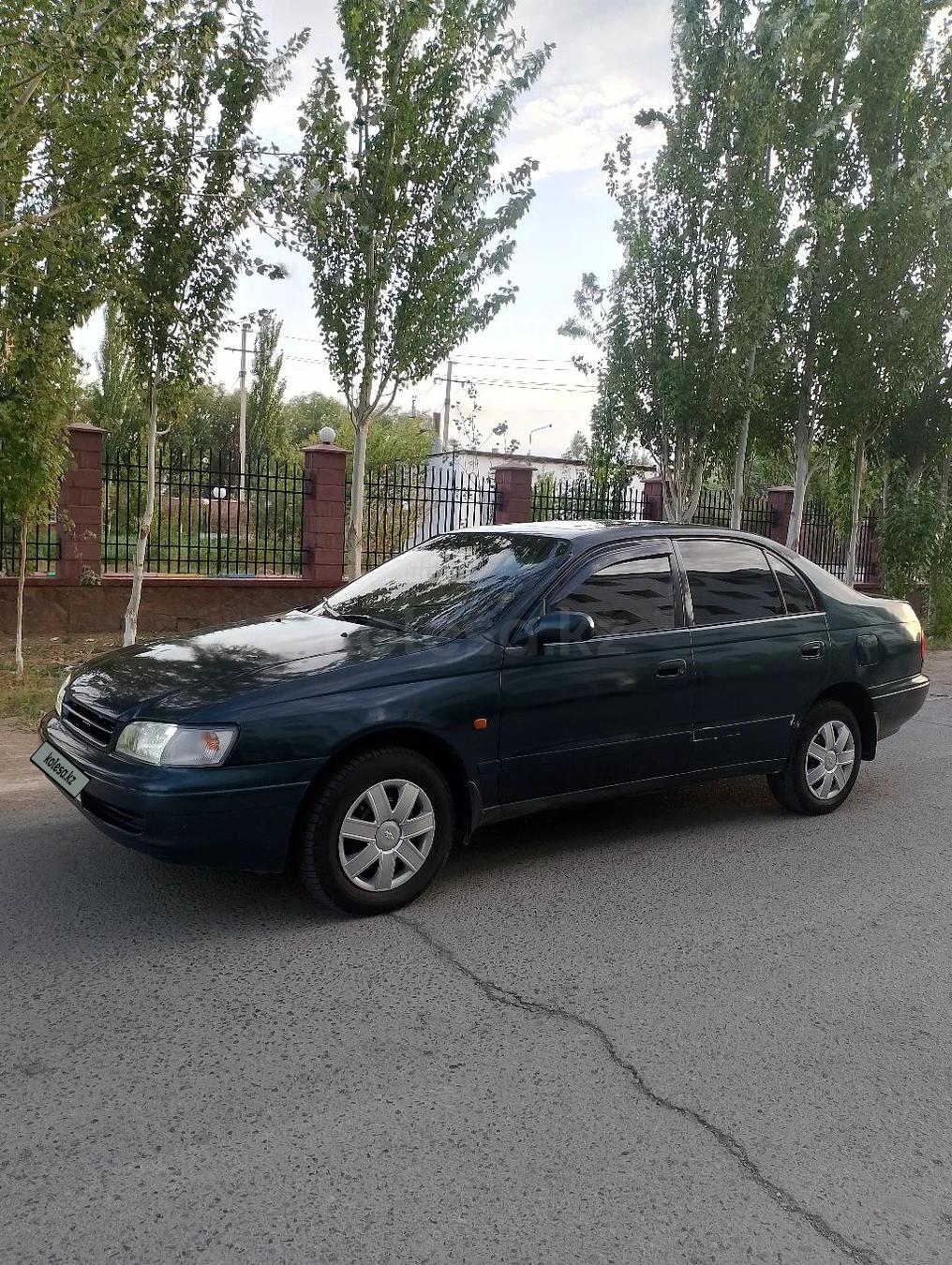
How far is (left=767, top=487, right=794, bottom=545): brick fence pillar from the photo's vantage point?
62.1 ft

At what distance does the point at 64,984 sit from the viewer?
3.72 m

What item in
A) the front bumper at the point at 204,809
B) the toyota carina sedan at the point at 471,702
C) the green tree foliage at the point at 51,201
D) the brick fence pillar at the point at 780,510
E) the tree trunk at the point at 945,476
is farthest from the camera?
the brick fence pillar at the point at 780,510

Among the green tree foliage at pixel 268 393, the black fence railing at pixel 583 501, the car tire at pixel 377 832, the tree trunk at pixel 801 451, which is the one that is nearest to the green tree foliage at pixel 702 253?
the tree trunk at pixel 801 451

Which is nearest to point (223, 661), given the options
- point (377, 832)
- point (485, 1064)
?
point (377, 832)

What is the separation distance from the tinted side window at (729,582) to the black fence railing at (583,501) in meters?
10.7

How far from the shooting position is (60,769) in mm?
4535

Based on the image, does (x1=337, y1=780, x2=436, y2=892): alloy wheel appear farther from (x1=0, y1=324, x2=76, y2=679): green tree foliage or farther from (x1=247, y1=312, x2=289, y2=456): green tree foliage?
(x1=247, y1=312, x2=289, y2=456): green tree foliage

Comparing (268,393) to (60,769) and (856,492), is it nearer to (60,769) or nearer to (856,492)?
(856,492)

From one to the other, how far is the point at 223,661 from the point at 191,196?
20.3ft

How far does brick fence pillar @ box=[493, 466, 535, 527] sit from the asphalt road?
11.0 metres

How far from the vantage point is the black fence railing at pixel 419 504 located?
1527 cm

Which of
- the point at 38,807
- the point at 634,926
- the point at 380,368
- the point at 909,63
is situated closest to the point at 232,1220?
the point at 634,926

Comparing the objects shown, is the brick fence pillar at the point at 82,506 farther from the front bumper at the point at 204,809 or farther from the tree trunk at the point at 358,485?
the front bumper at the point at 204,809

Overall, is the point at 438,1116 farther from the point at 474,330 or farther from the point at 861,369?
the point at 861,369
